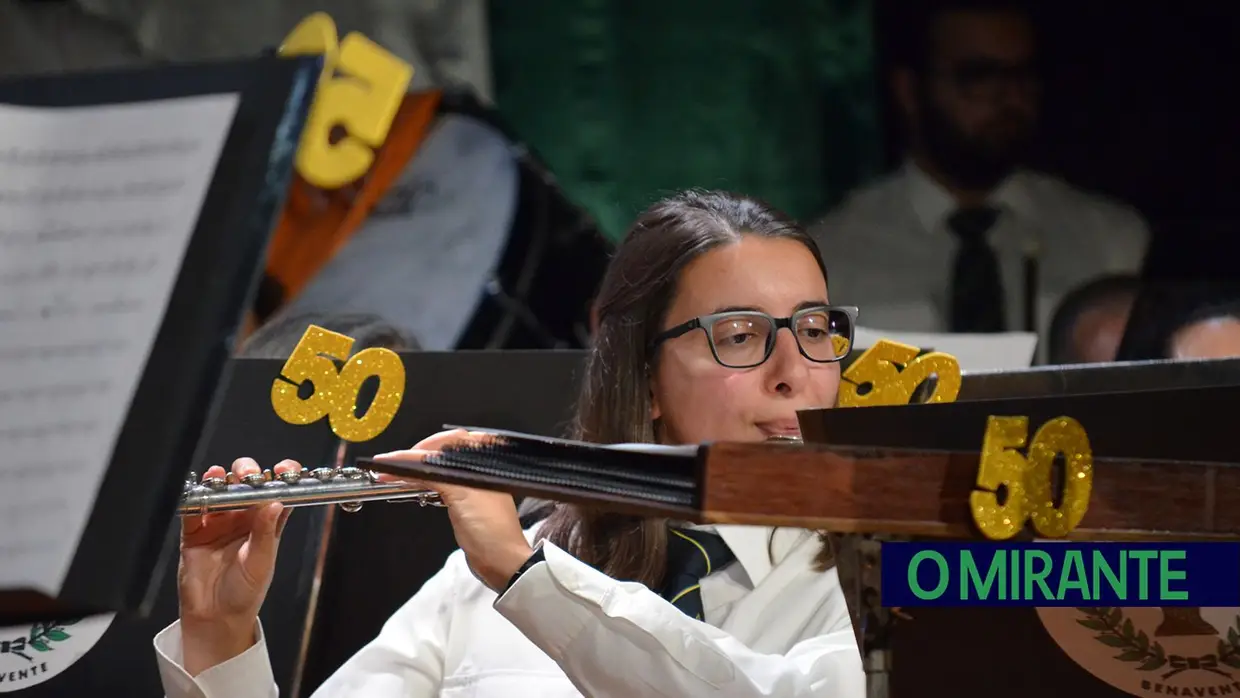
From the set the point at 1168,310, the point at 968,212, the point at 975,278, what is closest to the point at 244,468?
the point at 1168,310

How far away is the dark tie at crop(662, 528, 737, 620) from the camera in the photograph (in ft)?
5.81

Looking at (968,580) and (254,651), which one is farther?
(254,651)

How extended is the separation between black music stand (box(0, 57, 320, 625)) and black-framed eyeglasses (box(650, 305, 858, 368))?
0.94 metres

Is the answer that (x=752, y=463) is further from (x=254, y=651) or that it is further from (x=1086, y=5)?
(x=1086, y=5)

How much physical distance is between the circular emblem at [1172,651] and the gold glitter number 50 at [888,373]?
2.87 feet

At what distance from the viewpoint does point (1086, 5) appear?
441 centimetres

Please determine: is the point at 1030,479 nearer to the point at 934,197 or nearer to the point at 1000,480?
the point at 1000,480

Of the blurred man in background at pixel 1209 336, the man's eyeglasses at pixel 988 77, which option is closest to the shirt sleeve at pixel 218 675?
the blurred man in background at pixel 1209 336

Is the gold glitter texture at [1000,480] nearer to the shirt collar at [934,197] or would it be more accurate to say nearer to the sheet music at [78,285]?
the sheet music at [78,285]

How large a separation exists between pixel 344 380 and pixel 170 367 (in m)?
1.20

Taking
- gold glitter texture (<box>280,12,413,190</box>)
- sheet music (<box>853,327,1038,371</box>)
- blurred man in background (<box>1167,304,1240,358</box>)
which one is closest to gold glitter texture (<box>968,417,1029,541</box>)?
sheet music (<box>853,327,1038,371</box>)

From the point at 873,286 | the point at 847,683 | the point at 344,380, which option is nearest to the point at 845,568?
the point at 847,683

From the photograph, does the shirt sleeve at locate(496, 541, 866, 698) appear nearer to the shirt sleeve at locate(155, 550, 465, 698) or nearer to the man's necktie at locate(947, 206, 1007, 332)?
the shirt sleeve at locate(155, 550, 465, 698)

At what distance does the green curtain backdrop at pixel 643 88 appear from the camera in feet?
14.5
